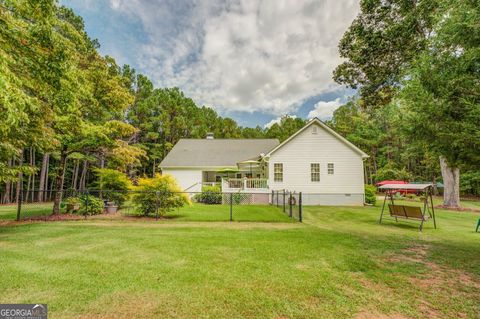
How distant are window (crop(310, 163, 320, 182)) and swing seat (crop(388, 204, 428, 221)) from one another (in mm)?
7776

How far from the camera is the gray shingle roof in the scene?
78.6 feet

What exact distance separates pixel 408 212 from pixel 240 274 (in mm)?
9040

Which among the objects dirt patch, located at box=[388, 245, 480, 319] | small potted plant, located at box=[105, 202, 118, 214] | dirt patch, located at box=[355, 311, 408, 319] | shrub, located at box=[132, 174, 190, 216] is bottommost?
dirt patch, located at box=[388, 245, 480, 319]

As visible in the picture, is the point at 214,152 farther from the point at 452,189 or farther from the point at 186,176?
the point at 452,189

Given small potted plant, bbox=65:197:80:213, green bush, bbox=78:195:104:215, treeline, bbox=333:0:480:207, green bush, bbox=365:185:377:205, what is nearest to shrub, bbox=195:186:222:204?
green bush, bbox=78:195:104:215

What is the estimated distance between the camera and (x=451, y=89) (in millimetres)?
5191

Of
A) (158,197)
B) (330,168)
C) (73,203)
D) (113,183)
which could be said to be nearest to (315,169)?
(330,168)

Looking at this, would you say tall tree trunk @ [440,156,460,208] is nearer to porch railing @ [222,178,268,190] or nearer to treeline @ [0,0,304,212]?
porch railing @ [222,178,268,190]

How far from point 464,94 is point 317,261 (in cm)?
495

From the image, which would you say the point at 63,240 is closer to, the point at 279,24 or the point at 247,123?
the point at 279,24

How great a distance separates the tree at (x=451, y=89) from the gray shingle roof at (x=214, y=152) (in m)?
18.9

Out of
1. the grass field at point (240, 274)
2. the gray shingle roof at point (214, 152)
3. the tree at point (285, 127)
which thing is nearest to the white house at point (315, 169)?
the gray shingle roof at point (214, 152)

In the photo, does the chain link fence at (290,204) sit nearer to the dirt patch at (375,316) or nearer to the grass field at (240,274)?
the grass field at (240,274)

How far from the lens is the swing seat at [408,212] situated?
938cm
